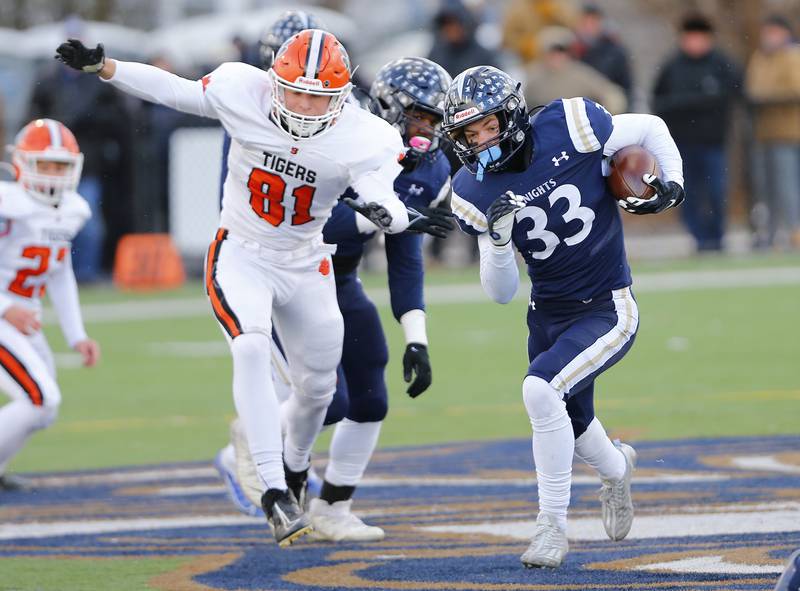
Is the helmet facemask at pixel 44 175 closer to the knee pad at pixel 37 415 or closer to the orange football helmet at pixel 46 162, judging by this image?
the orange football helmet at pixel 46 162

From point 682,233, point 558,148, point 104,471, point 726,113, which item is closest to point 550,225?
point 558,148

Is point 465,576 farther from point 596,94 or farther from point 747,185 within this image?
point 747,185

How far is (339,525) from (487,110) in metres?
1.77

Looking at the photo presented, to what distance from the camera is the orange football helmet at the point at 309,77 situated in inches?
232

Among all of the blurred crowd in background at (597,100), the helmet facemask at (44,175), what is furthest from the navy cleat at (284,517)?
the blurred crowd in background at (597,100)

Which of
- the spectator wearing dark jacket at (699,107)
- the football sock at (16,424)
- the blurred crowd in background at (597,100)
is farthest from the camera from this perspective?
the spectator wearing dark jacket at (699,107)

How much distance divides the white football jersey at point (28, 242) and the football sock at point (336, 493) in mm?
1963

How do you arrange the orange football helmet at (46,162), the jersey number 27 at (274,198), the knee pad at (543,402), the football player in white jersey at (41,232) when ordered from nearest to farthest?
the knee pad at (543,402)
the jersey number 27 at (274,198)
the football player in white jersey at (41,232)
the orange football helmet at (46,162)

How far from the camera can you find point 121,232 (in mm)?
17156

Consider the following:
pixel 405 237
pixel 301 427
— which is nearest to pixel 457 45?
pixel 405 237

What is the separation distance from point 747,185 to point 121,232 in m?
6.41

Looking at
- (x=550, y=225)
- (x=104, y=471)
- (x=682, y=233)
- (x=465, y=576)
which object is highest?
(x=550, y=225)

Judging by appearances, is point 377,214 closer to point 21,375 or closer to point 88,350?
point 21,375

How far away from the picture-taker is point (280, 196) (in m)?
6.11
